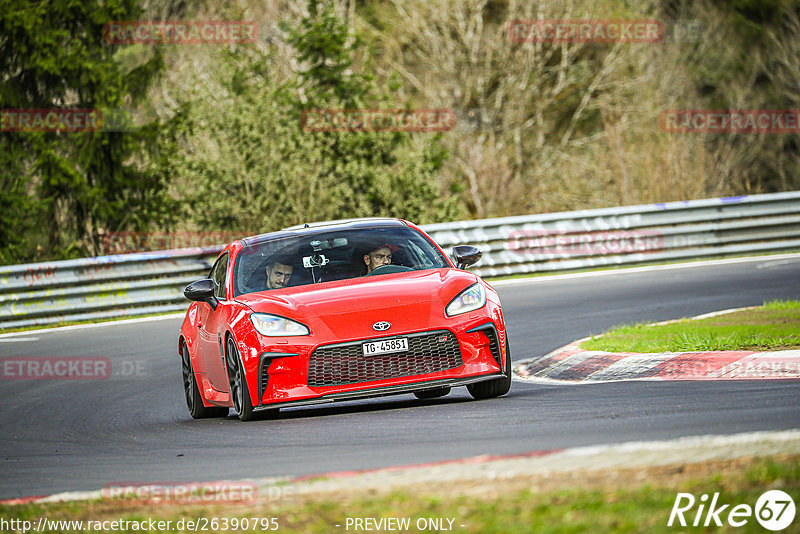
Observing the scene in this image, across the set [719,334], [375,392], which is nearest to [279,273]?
[375,392]

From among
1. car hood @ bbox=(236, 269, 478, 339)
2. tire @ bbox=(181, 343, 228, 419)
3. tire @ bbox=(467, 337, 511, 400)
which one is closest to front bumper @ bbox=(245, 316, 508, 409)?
car hood @ bbox=(236, 269, 478, 339)

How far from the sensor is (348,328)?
8.82 metres

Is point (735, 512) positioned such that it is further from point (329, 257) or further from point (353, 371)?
point (329, 257)

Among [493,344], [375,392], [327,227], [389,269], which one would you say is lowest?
[375,392]

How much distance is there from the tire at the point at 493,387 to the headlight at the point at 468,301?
40 cm

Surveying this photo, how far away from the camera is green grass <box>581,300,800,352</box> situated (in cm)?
1056

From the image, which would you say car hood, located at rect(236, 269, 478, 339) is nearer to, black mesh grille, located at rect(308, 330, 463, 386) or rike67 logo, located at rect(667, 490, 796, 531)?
black mesh grille, located at rect(308, 330, 463, 386)

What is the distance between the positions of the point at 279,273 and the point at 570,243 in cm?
1229

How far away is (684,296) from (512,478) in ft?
39.0

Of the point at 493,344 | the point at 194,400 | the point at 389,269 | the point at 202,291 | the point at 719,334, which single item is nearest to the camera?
the point at 493,344

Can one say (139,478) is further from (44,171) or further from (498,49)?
(498,49)

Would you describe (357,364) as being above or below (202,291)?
below

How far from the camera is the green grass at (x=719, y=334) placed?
34.7 ft

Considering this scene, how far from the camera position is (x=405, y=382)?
348 inches
